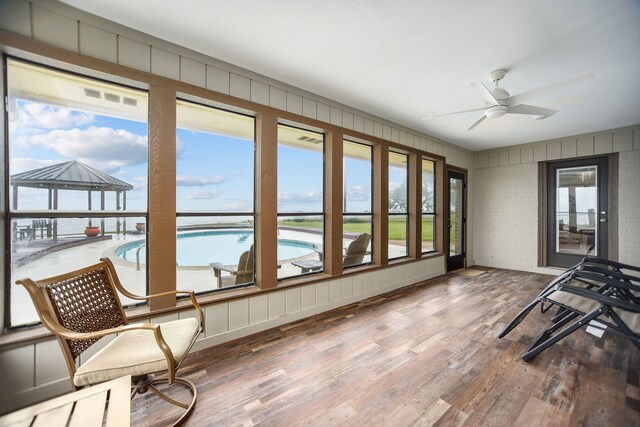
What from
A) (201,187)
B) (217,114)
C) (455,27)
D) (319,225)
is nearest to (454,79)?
(455,27)

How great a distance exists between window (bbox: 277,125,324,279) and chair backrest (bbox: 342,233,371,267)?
0.49 metres

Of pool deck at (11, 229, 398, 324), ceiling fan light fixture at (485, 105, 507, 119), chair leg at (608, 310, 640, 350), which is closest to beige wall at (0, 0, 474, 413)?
pool deck at (11, 229, 398, 324)

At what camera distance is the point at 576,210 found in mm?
4949

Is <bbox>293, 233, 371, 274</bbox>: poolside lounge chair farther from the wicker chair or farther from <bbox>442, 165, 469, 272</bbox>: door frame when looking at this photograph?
<bbox>442, 165, 469, 272</bbox>: door frame

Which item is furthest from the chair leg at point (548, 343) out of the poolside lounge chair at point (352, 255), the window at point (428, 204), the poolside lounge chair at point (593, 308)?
the window at point (428, 204)

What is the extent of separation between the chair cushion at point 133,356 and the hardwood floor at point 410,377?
0.45m

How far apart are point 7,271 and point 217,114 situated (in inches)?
80.1

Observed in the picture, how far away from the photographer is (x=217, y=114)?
2727mm

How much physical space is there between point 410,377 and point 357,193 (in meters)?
2.58

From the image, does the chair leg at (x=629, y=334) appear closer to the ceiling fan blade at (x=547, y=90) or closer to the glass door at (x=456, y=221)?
the ceiling fan blade at (x=547, y=90)

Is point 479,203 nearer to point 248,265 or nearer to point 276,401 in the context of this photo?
point 248,265

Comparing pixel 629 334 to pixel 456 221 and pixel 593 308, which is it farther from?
pixel 456 221

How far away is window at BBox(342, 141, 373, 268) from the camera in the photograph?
3861 millimetres

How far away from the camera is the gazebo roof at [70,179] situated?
1.82 metres
